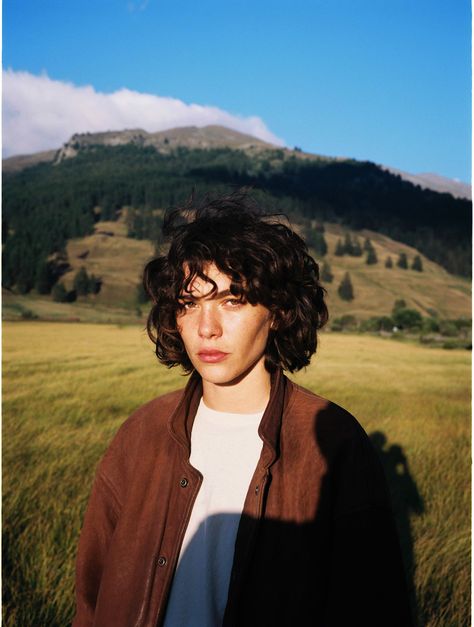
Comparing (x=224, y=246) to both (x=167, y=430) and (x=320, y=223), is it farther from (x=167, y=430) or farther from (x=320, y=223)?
(x=320, y=223)

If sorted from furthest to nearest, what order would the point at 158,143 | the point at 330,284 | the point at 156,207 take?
1. the point at 158,143
2. the point at 156,207
3. the point at 330,284

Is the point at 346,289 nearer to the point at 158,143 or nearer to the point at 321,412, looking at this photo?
the point at 321,412

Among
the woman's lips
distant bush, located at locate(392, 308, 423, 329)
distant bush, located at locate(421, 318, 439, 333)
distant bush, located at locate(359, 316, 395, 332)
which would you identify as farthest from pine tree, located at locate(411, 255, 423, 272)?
the woman's lips

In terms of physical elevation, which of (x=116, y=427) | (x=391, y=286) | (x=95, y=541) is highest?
(x=391, y=286)

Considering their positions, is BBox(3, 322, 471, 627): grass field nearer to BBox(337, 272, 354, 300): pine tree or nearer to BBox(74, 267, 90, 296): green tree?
BBox(74, 267, 90, 296): green tree

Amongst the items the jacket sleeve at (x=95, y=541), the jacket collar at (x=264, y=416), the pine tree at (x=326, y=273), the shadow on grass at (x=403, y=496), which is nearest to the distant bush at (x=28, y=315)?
the shadow on grass at (x=403, y=496)

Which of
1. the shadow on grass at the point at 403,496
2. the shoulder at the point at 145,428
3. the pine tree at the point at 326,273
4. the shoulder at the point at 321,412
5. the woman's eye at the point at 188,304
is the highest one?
the pine tree at the point at 326,273

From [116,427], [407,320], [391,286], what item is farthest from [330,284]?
[116,427]

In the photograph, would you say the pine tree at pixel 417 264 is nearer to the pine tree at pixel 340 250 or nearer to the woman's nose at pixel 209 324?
the pine tree at pixel 340 250
